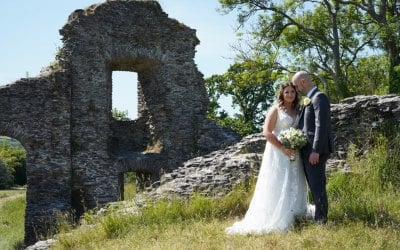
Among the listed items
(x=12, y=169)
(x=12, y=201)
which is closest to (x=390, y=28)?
(x=12, y=201)

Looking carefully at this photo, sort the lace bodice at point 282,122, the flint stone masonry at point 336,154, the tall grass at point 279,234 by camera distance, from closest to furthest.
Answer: the tall grass at point 279,234, the lace bodice at point 282,122, the flint stone masonry at point 336,154

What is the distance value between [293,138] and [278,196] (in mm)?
853

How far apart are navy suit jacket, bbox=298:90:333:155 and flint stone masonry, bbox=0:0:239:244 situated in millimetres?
7012

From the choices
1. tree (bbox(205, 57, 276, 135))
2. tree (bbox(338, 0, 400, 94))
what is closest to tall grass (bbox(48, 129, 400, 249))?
tree (bbox(338, 0, 400, 94))

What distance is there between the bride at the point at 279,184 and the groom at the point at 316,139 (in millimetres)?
171

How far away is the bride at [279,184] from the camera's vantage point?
616cm

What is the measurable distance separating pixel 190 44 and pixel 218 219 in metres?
9.13

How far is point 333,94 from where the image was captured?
2589cm

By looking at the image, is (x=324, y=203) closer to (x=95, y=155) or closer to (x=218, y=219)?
(x=218, y=219)

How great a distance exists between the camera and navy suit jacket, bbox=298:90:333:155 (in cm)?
588

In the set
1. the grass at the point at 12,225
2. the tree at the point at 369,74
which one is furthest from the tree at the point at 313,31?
the grass at the point at 12,225

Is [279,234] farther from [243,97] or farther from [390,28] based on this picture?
[243,97]

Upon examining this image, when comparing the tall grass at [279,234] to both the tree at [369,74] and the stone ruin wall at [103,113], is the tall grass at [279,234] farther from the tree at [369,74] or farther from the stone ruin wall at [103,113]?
the tree at [369,74]

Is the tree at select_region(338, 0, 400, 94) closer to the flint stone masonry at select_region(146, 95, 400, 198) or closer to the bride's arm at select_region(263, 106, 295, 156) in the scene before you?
the flint stone masonry at select_region(146, 95, 400, 198)
